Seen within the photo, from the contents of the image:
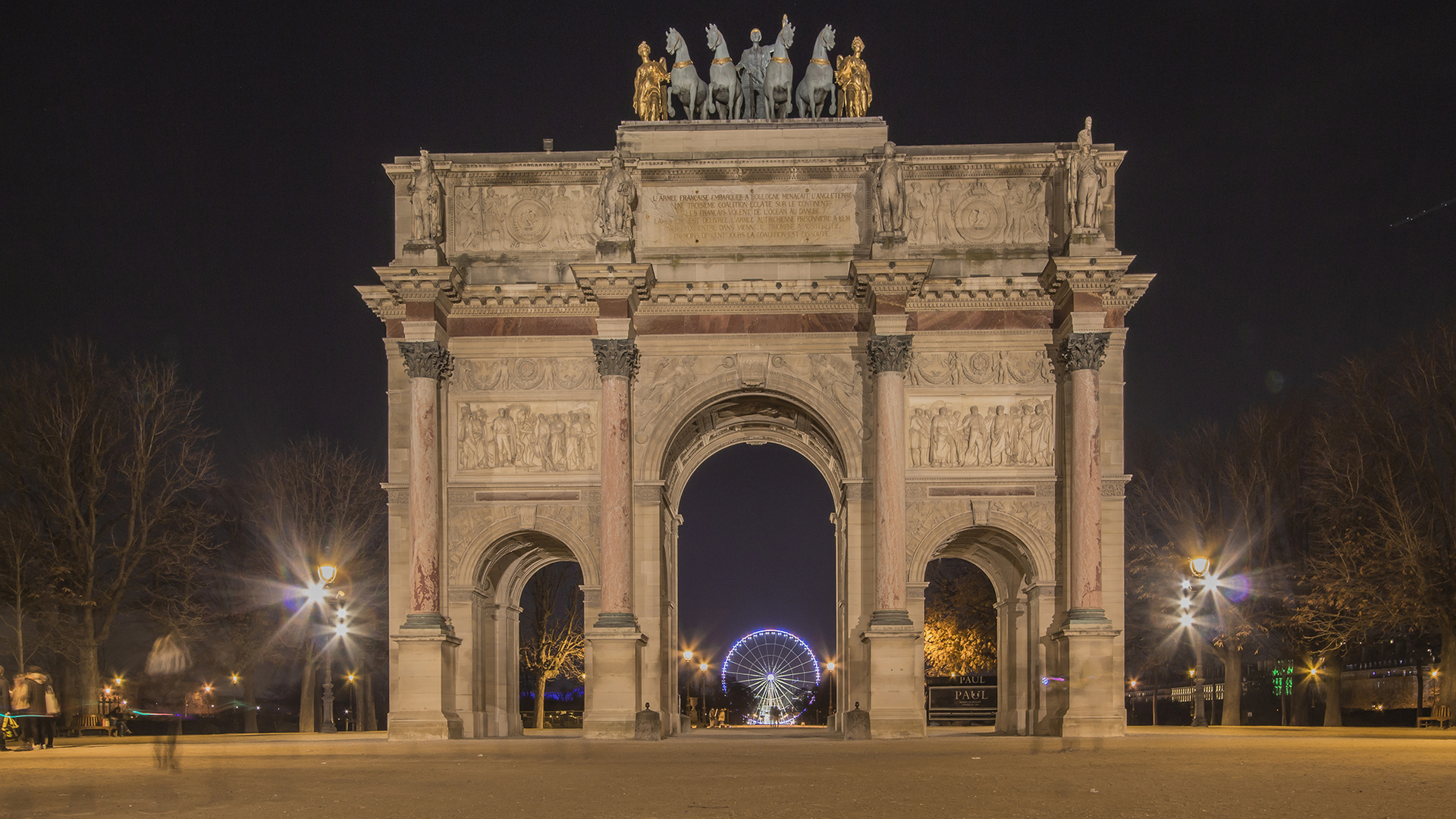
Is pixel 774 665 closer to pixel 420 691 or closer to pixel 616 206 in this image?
pixel 420 691

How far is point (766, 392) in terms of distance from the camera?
113ft

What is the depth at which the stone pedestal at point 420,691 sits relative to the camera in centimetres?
3148

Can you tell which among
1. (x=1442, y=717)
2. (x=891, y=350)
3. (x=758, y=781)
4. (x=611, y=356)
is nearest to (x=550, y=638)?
(x=611, y=356)

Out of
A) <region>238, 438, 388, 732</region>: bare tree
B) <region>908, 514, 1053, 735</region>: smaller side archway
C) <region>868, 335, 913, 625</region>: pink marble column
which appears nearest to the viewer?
<region>868, 335, 913, 625</region>: pink marble column

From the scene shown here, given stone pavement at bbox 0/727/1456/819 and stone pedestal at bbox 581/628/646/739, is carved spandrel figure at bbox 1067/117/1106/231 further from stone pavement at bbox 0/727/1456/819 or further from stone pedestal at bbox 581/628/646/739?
stone pedestal at bbox 581/628/646/739

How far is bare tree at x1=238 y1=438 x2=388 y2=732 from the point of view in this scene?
160 ft

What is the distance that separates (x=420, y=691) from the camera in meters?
31.7

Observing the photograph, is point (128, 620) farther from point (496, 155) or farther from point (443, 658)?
point (496, 155)

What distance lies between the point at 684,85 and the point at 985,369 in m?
10.2

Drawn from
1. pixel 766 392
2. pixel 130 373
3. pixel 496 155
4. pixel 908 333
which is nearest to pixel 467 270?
pixel 496 155

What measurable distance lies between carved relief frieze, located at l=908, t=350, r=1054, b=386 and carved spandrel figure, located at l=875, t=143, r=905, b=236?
317 centimetres

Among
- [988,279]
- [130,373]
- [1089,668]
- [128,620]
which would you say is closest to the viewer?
[1089,668]

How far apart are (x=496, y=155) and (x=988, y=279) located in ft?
39.9

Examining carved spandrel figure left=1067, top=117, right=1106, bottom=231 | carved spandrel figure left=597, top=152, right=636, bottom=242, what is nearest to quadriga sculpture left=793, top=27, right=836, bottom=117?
carved spandrel figure left=597, top=152, right=636, bottom=242
